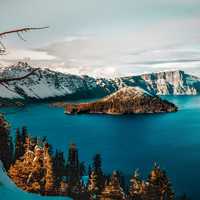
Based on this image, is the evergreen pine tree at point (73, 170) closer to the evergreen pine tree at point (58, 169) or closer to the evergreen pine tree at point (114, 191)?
the evergreen pine tree at point (58, 169)

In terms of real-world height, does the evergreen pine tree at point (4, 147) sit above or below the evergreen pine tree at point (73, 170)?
above

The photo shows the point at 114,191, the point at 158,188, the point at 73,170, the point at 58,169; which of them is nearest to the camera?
the point at 114,191

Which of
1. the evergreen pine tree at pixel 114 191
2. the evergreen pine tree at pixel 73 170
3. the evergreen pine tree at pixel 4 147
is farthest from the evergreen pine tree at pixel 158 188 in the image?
the evergreen pine tree at pixel 4 147

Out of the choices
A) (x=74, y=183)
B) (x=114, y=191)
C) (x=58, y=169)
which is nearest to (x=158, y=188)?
(x=114, y=191)

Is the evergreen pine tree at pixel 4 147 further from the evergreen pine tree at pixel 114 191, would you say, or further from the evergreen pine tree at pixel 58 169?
the evergreen pine tree at pixel 114 191

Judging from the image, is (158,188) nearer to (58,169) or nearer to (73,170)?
(58,169)

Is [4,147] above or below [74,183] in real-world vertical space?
above

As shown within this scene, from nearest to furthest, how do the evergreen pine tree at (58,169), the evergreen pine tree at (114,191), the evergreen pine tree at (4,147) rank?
the evergreen pine tree at (114,191), the evergreen pine tree at (58,169), the evergreen pine tree at (4,147)

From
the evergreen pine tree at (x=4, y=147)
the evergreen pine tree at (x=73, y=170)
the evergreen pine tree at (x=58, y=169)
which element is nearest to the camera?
the evergreen pine tree at (x=58, y=169)

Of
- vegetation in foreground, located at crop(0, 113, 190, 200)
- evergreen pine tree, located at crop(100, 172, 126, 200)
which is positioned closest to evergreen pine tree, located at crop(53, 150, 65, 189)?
vegetation in foreground, located at crop(0, 113, 190, 200)

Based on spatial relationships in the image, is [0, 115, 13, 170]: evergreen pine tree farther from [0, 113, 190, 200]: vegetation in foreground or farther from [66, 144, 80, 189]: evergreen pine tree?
[66, 144, 80, 189]: evergreen pine tree

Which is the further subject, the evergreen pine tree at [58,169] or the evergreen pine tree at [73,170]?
the evergreen pine tree at [73,170]
